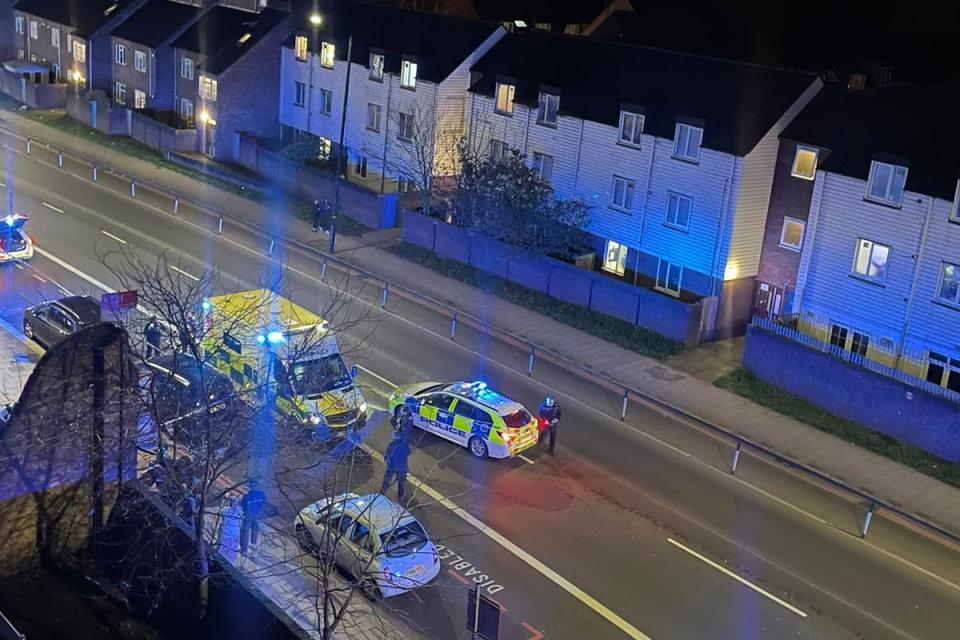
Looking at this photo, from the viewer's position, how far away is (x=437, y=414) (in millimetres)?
25156

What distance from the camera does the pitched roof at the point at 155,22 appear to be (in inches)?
2378

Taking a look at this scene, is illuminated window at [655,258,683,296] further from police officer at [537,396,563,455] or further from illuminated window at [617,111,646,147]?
police officer at [537,396,563,455]

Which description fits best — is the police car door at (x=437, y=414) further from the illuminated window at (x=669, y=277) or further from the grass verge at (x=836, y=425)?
the illuminated window at (x=669, y=277)

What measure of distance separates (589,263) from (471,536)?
19692 mm

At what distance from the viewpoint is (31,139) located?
55438mm

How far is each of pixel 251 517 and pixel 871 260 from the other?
828 inches

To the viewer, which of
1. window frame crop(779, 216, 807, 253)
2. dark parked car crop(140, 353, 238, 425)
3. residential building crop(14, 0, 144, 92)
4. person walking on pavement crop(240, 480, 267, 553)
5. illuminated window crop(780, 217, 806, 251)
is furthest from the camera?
residential building crop(14, 0, 144, 92)

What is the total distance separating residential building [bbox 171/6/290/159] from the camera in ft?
178

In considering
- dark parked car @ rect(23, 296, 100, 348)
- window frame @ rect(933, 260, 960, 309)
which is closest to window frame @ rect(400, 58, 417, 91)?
dark parked car @ rect(23, 296, 100, 348)

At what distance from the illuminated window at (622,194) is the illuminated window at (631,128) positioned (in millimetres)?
1355

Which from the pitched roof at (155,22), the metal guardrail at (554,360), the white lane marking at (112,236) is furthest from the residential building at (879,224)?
the pitched roof at (155,22)

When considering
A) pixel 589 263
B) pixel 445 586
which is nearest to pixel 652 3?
pixel 589 263

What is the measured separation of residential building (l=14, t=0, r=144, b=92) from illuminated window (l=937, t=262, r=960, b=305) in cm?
5142

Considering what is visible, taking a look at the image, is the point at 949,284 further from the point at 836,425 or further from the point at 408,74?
the point at 408,74
